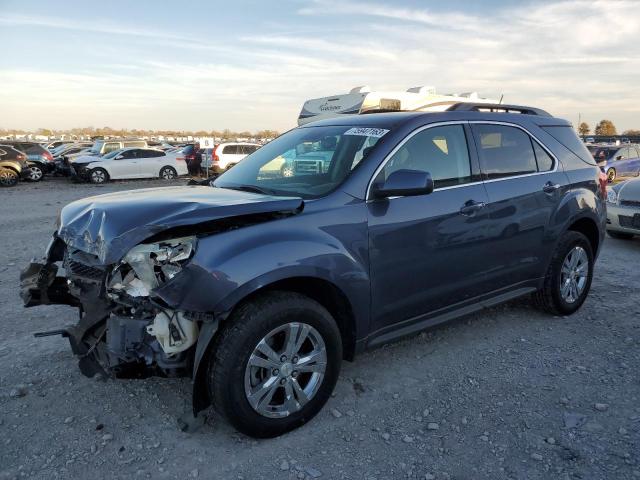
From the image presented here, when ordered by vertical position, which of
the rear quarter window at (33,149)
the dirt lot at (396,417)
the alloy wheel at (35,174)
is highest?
the rear quarter window at (33,149)

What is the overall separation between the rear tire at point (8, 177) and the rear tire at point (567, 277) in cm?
1978

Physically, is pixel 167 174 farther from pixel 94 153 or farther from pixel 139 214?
pixel 139 214

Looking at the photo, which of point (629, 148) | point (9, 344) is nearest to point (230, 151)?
point (629, 148)

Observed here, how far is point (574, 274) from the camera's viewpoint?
475cm

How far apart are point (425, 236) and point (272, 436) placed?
1.58m

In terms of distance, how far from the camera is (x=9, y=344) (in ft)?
13.2

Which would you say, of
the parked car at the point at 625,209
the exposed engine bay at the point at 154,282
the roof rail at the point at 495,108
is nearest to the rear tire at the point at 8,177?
the exposed engine bay at the point at 154,282

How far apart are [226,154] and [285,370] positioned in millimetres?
20138

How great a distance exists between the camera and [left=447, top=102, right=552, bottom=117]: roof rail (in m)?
4.13

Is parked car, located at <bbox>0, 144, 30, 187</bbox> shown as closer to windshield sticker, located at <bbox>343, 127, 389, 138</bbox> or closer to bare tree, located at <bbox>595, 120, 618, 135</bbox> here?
windshield sticker, located at <bbox>343, 127, 389, 138</bbox>

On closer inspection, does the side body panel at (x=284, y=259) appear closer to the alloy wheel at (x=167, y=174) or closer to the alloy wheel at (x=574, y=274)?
the alloy wheel at (x=574, y=274)

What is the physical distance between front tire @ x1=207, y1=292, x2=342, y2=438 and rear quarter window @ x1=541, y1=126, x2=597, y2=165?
3034 mm

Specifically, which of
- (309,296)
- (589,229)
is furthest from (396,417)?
(589,229)

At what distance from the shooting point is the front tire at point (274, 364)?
265 cm
